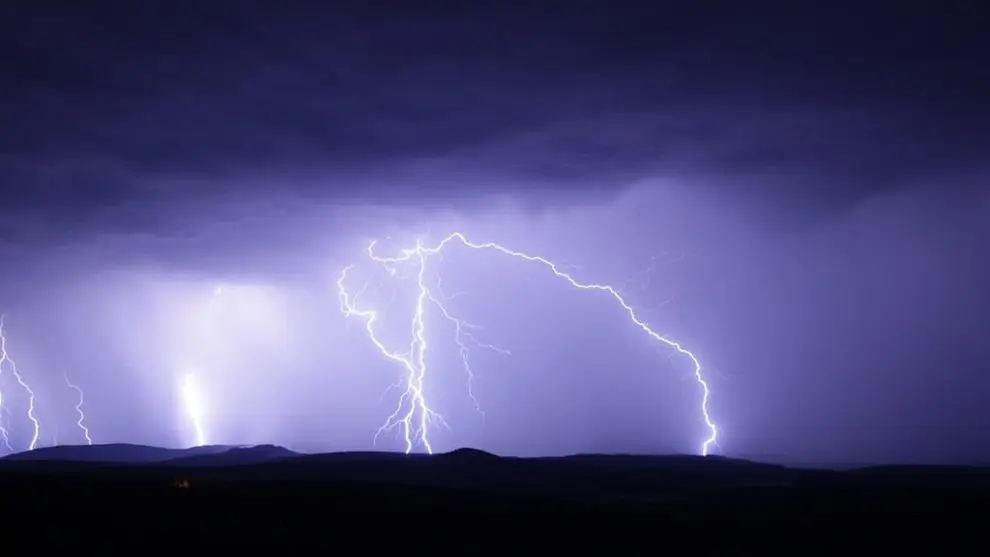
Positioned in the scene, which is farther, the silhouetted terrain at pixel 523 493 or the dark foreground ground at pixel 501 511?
the silhouetted terrain at pixel 523 493

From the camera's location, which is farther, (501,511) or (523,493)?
(523,493)

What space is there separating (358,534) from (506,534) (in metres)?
2.27

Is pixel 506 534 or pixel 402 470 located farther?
pixel 402 470

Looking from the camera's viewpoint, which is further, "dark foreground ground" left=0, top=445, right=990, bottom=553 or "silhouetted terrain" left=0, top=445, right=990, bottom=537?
"silhouetted terrain" left=0, top=445, right=990, bottom=537

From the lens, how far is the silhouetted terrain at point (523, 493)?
13758 millimetres

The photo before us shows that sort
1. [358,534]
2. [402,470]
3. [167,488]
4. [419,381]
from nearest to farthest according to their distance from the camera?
[358,534] → [167,488] → [402,470] → [419,381]

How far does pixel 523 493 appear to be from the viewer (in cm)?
1759

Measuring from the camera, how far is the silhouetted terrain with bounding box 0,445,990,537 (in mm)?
A: 13758

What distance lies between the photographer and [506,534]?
12828 mm

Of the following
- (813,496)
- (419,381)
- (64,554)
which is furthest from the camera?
(419,381)

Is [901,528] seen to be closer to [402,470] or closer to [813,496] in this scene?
[813,496]

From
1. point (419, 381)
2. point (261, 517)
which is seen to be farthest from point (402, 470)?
point (261, 517)

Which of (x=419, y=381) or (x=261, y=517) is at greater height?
(x=419, y=381)

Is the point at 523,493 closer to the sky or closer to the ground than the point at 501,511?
closer to the sky
